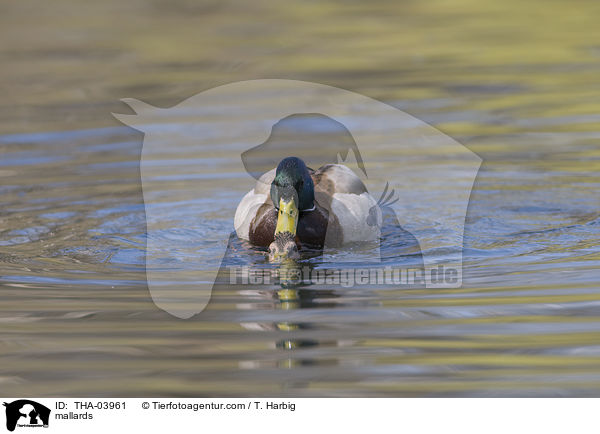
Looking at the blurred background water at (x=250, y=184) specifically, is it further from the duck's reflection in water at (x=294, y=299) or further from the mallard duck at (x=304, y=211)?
the mallard duck at (x=304, y=211)

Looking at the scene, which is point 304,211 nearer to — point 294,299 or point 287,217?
point 287,217

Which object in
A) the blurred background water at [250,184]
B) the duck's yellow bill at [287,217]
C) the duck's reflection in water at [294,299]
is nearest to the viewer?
the blurred background water at [250,184]

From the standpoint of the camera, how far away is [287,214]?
7.54m

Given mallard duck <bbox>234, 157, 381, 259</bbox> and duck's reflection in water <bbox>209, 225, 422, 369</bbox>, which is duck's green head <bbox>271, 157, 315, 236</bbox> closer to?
mallard duck <bbox>234, 157, 381, 259</bbox>

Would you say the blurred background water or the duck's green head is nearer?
the blurred background water

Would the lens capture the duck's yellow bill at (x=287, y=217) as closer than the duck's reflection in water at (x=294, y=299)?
No

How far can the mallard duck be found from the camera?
7.51 metres

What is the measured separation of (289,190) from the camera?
7.52 metres

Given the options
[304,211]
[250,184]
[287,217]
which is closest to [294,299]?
[287,217]

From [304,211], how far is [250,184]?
1645mm

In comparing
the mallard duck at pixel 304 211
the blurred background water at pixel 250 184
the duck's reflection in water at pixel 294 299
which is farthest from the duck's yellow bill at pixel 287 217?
the blurred background water at pixel 250 184

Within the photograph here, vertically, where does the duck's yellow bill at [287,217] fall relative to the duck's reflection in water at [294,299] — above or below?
above

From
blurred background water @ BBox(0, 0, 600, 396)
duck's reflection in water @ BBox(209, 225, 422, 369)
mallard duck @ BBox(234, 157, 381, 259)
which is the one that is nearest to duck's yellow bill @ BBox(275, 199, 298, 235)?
mallard duck @ BBox(234, 157, 381, 259)

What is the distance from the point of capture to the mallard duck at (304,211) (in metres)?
7.51
